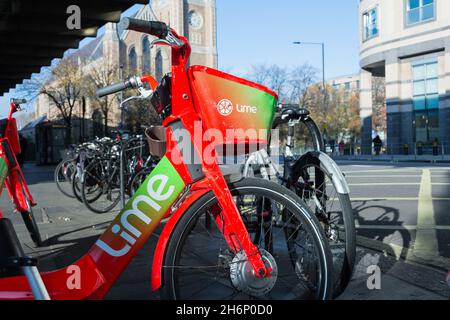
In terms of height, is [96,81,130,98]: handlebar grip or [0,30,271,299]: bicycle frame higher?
→ [96,81,130,98]: handlebar grip

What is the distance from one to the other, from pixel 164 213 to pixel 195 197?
0.26 m

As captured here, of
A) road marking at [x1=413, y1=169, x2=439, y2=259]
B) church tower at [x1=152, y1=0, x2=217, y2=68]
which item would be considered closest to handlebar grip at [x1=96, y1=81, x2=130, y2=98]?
road marking at [x1=413, y1=169, x2=439, y2=259]

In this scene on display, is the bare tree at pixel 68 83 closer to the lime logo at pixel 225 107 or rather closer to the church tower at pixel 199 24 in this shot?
the church tower at pixel 199 24

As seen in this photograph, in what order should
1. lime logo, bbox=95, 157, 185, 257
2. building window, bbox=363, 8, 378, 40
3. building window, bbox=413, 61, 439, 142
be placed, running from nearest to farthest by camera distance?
lime logo, bbox=95, 157, 185, 257, building window, bbox=413, 61, 439, 142, building window, bbox=363, 8, 378, 40

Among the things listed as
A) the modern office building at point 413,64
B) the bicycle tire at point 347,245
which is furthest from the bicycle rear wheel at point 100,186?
the modern office building at point 413,64

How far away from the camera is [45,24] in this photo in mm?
8211

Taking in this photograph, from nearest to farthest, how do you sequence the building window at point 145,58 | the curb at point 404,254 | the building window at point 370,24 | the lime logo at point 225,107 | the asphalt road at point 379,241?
the lime logo at point 225,107
the asphalt road at point 379,241
the curb at point 404,254
the building window at point 370,24
the building window at point 145,58

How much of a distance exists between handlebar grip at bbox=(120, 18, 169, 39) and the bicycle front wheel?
850 mm

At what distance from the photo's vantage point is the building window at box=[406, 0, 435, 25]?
3136 centimetres

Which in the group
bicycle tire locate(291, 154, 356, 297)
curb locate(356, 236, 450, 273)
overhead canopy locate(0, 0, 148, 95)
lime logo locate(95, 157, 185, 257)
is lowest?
curb locate(356, 236, 450, 273)

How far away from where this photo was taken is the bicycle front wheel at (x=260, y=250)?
7.64 feet

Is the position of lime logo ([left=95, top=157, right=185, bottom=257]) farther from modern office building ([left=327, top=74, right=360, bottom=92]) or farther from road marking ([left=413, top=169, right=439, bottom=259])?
modern office building ([left=327, top=74, right=360, bottom=92])

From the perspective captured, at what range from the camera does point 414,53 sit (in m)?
32.8

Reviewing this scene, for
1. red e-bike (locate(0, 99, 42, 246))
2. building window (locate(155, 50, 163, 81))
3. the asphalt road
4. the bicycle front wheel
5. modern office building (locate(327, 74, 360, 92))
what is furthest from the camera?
modern office building (locate(327, 74, 360, 92))
